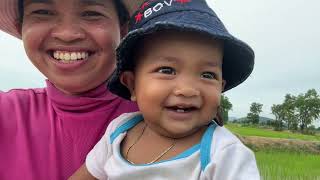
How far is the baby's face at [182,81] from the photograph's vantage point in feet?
5.60

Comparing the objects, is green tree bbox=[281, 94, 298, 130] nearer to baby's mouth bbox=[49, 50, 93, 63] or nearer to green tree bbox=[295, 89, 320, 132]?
green tree bbox=[295, 89, 320, 132]

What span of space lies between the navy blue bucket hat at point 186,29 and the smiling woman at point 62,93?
0.19 m

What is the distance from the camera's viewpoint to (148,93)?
1787 mm

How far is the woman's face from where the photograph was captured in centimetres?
212

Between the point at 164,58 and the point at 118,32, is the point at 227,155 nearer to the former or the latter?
the point at 164,58

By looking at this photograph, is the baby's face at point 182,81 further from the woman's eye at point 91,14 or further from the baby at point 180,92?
the woman's eye at point 91,14

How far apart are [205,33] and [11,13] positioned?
114cm

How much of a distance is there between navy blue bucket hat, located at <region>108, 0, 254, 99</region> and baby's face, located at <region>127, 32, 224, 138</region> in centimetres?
5

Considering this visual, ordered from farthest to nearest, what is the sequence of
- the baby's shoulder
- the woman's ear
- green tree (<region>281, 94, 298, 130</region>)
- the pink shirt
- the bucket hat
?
green tree (<region>281, 94, 298, 130</region>), the bucket hat, the pink shirt, the woman's ear, the baby's shoulder

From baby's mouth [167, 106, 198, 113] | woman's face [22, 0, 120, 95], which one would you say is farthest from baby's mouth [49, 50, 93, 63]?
baby's mouth [167, 106, 198, 113]

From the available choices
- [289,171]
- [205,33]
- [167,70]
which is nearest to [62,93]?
[167,70]

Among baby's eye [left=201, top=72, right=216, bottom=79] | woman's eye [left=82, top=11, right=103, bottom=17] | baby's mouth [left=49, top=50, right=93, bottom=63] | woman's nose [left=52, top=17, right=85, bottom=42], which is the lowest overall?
baby's eye [left=201, top=72, right=216, bottom=79]

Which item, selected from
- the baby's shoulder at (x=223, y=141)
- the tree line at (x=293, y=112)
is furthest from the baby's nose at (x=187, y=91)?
the tree line at (x=293, y=112)

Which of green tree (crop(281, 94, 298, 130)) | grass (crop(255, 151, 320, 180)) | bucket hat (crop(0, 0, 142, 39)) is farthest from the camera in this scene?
green tree (crop(281, 94, 298, 130))
